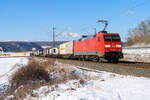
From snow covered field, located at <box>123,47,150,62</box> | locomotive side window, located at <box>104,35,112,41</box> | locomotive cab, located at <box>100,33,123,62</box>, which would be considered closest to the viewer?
locomotive cab, located at <box>100,33,123,62</box>

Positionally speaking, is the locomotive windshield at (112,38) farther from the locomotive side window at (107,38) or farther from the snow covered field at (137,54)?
the snow covered field at (137,54)

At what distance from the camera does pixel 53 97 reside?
746 centimetres

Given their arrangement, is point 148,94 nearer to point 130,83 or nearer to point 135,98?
point 135,98

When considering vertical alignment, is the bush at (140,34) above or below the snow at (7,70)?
above

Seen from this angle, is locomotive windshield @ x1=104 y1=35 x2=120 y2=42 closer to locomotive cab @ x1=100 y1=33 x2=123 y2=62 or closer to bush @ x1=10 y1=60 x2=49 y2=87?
locomotive cab @ x1=100 y1=33 x2=123 y2=62

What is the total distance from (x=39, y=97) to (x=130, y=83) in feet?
14.3

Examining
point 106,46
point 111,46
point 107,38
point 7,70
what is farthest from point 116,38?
point 7,70

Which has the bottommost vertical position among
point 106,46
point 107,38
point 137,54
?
point 137,54

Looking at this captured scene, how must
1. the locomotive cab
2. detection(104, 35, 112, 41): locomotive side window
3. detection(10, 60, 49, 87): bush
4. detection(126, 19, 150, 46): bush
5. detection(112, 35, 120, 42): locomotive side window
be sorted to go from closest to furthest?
detection(10, 60, 49, 87): bush
the locomotive cab
detection(104, 35, 112, 41): locomotive side window
detection(112, 35, 120, 42): locomotive side window
detection(126, 19, 150, 46): bush

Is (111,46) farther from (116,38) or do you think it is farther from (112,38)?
(116,38)

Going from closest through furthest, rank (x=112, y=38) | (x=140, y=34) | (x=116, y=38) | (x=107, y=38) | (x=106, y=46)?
(x=106, y=46)
(x=107, y=38)
(x=112, y=38)
(x=116, y=38)
(x=140, y=34)

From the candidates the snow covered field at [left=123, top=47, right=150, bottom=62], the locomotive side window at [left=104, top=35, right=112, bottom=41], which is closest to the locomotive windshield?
the locomotive side window at [left=104, top=35, right=112, bottom=41]

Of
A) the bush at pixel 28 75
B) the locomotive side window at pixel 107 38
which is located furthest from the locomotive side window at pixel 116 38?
the bush at pixel 28 75

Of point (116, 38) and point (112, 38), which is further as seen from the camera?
point (116, 38)
